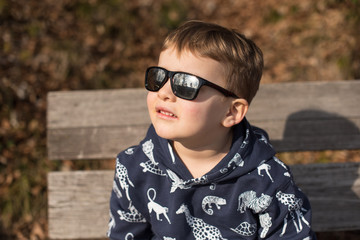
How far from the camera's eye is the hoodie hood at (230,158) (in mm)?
1917

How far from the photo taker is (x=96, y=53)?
4.93 metres

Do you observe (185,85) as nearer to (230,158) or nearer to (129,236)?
(230,158)

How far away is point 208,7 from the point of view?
5.98m

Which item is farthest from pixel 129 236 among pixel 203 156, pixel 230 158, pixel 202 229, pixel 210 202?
pixel 230 158

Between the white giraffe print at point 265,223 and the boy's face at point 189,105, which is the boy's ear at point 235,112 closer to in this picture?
the boy's face at point 189,105

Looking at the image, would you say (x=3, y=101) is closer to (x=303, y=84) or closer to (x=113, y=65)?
(x=113, y=65)

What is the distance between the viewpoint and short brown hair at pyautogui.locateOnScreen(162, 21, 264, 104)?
1722 mm

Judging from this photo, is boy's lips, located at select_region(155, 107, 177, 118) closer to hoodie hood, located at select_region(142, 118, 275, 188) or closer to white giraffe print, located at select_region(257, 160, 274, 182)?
hoodie hood, located at select_region(142, 118, 275, 188)

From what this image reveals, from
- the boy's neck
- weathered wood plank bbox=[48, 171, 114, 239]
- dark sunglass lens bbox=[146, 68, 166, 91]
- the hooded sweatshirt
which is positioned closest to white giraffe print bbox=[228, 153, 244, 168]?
the hooded sweatshirt

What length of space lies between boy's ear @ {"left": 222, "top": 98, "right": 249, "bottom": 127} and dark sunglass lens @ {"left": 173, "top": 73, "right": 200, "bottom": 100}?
24cm

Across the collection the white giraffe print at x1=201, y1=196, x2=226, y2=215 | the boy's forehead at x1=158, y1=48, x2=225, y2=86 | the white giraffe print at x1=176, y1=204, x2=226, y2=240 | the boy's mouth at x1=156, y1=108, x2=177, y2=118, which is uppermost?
the boy's forehead at x1=158, y1=48, x2=225, y2=86

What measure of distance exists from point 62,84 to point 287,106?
2.81 metres

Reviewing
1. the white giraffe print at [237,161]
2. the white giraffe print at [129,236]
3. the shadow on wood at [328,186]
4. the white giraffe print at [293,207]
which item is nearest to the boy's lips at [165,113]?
the white giraffe print at [237,161]

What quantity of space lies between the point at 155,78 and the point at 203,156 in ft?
1.59
